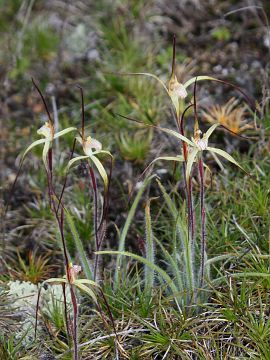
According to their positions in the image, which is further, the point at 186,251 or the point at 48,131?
the point at 186,251

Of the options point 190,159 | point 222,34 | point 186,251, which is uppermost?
point 222,34

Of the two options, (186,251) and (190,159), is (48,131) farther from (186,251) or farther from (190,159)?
(186,251)

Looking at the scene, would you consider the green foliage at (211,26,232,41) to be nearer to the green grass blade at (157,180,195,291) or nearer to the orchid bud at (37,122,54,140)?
the green grass blade at (157,180,195,291)

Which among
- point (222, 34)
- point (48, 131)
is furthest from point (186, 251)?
point (222, 34)

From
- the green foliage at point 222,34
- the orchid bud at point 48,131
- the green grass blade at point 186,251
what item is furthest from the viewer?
the green foliage at point 222,34

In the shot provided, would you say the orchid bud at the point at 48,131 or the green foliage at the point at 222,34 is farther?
the green foliage at the point at 222,34

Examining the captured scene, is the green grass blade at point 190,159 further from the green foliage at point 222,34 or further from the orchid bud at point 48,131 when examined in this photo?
the green foliage at point 222,34

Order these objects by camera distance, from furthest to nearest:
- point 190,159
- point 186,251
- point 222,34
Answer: point 222,34 < point 186,251 < point 190,159

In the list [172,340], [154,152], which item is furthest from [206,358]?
[154,152]

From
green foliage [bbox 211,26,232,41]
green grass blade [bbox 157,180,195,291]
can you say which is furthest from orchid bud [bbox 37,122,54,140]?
green foliage [bbox 211,26,232,41]

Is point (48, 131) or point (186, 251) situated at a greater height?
point (48, 131)

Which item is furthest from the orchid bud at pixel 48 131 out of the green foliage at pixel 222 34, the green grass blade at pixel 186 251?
the green foliage at pixel 222 34
